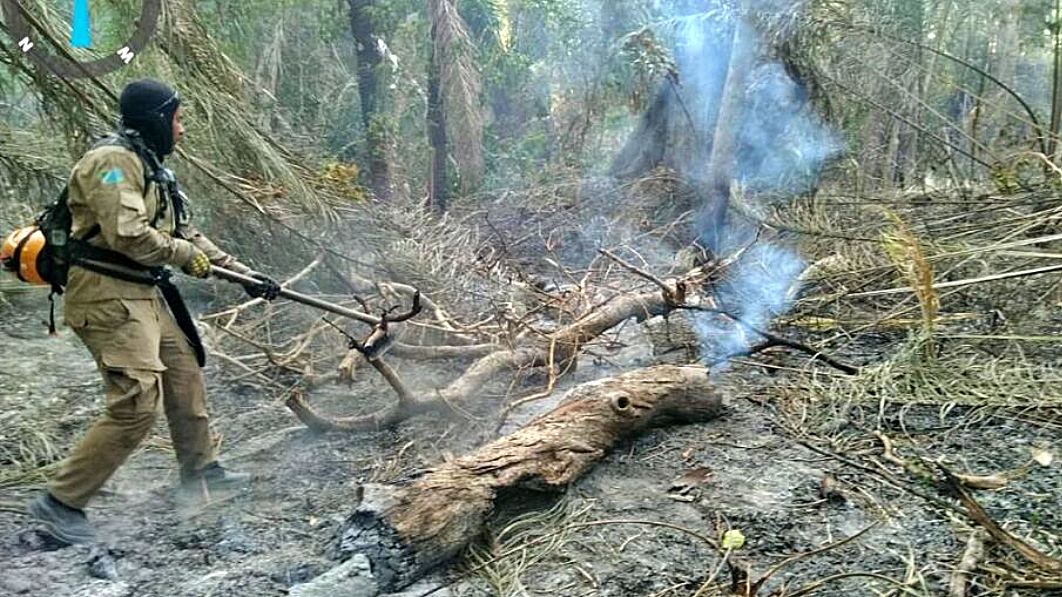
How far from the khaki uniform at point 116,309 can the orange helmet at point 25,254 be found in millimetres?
134

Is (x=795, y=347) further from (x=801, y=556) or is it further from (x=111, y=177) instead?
(x=111, y=177)

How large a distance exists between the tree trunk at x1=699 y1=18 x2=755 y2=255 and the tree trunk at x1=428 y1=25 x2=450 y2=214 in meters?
3.54

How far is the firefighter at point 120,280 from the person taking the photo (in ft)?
9.82

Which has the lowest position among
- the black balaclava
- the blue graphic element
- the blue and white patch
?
the blue and white patch

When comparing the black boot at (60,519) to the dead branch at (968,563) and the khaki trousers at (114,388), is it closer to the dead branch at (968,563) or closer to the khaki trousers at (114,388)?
the khaki trousers at (114,388)

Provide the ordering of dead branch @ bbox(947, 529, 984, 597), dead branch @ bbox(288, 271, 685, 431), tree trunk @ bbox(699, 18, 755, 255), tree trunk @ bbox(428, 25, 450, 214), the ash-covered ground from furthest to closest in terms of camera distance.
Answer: tree trunk @ bbox(428, 25, 450, 214) < tree trunk @ bbox(699, 18, 755, 255) < dead branch @ bbox(288, 271, 685, 431) < the ash-covered ground < dead branch @ bbox(947, 529, 984, 597)

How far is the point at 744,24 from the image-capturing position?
8.06m

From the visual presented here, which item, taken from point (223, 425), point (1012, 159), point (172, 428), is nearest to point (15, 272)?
point (172, 428)

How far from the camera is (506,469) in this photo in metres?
3.03

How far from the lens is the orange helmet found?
309 centimetres

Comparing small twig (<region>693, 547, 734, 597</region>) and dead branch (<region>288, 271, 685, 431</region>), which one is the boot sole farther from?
small twig (<region>693, 547, 734, 597</region>)

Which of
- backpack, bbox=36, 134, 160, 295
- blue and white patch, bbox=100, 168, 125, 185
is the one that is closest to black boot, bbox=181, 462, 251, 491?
backpack, bbox=36, 134, 160, 295

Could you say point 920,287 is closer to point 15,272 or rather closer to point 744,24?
point 15,272

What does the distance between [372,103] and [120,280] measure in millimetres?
7404
